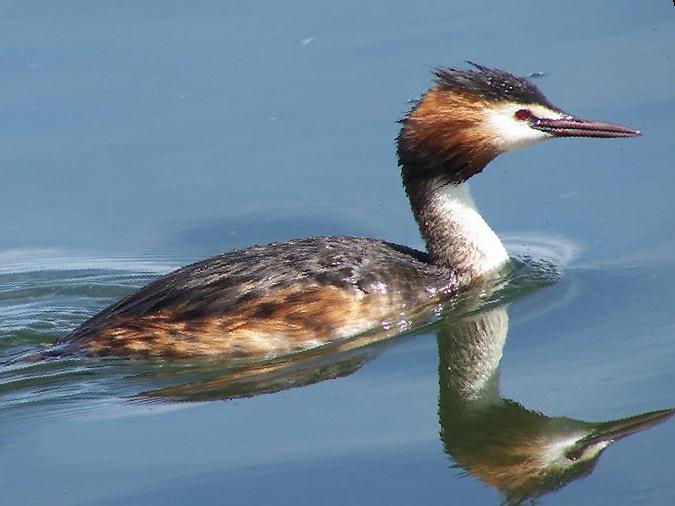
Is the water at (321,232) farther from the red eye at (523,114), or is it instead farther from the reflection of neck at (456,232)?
the red eye at (523,114)

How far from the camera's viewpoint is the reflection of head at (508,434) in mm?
7727

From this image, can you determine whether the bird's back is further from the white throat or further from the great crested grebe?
the white throat

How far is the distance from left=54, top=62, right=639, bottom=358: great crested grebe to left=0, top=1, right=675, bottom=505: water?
21 cm

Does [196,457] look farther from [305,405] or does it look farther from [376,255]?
[376,255]

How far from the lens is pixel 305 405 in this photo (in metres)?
8.73

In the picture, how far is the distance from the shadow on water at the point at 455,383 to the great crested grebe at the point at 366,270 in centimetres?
13

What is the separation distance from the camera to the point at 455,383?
357 inches

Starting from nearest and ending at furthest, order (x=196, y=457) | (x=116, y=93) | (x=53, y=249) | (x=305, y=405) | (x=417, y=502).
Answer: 1. (x=417, y=502)
2. (x=196, y=457)
3. (x=305, y=405)
4. (x=53, y=249)
5. (x=116, y=93)

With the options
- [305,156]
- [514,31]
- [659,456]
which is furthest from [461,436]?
[514,31]

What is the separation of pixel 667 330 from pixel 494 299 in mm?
1300

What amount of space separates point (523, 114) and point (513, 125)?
0.10 m

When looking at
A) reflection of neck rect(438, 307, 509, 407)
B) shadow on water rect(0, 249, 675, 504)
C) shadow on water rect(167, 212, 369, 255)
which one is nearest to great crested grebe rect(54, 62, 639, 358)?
shadow on water rect(0, 249, 675, 504)

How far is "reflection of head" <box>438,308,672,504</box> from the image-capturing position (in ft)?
25.3

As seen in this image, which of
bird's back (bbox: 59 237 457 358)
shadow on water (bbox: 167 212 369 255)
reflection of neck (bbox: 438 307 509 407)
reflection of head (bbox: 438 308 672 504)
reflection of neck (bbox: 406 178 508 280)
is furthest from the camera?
shadow on water (bbox: 167 212 369 255)
